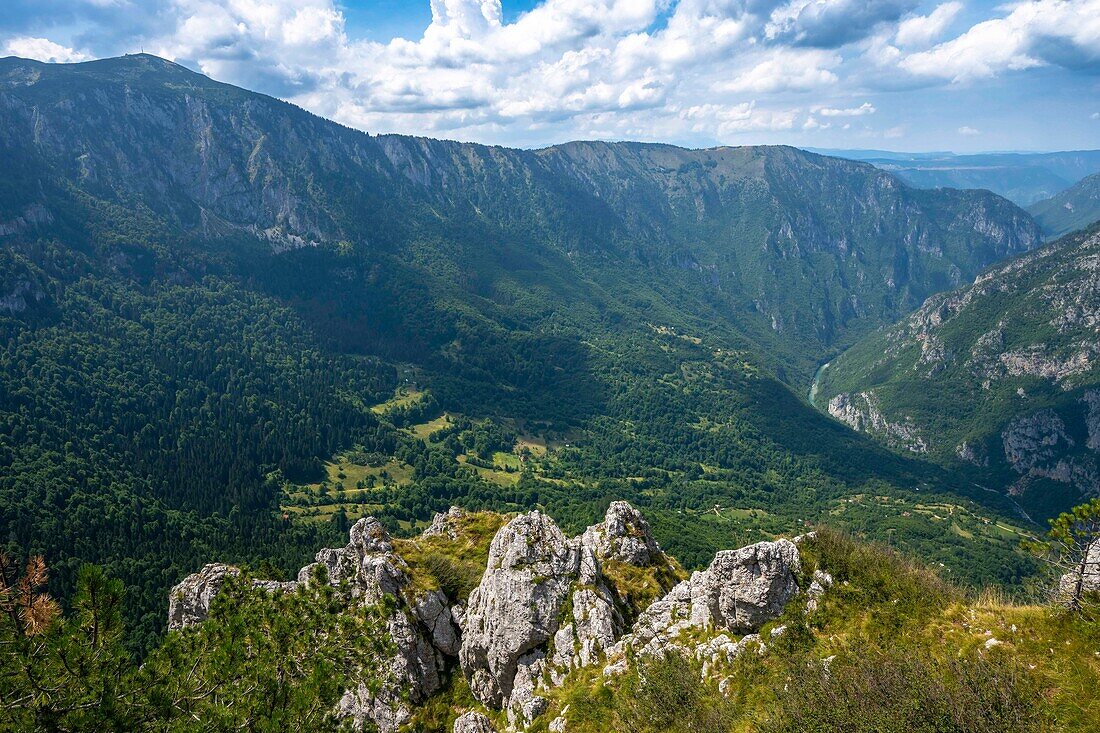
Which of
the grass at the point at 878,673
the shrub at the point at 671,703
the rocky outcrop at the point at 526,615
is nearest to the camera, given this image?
the grass at the point at 878,673

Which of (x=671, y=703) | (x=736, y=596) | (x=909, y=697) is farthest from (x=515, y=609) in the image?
(x=909, y=697)

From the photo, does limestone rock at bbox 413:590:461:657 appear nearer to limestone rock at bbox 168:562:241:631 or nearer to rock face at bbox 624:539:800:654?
rock face at bbox 624:539:800:654

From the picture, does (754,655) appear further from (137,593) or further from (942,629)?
(137,593)

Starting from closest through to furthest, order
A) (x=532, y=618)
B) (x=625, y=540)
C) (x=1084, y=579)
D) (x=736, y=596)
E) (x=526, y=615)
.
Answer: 1. (x=1084, y=579)
2. (x=736, y=596)
3. (x=526, y=615)
4. (x=532, y=618)
5. (x=625, y=540)

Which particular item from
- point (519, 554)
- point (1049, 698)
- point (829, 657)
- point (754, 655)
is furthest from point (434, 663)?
point (1049, 698)

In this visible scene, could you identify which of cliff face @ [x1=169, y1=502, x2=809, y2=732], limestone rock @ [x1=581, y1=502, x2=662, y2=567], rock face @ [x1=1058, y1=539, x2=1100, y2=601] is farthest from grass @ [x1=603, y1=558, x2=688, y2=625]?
rock face @ [x1=1058, y1=539, x2=1100, y2=601]

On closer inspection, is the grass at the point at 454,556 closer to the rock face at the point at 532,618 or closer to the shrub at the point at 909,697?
the rock face at the point at 532,618

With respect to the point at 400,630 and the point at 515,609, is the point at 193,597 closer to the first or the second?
the point at 400,630

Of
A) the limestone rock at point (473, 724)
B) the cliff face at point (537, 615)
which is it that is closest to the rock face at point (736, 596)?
the cliff face at point (537, 615)
